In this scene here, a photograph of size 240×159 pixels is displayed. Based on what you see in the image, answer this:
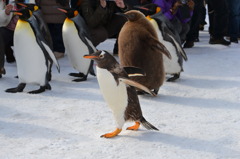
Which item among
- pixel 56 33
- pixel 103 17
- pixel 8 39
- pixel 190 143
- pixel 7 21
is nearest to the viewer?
pixel 190 143

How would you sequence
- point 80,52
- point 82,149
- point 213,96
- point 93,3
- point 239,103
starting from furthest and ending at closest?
point 93,3 < point 80,52 < point 213,96 < point 239,103 < point 82,149

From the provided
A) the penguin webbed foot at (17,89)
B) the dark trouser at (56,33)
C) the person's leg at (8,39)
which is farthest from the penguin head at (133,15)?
the dark trouser at (56,33)

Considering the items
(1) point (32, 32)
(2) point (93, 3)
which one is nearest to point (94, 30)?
(2) point (93, 3)

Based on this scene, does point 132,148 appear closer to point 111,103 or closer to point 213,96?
point 111,103

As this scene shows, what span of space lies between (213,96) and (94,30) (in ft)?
6.56

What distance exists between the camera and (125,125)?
2740 mm

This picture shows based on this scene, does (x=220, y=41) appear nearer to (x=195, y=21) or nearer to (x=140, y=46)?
(x=195, y=21)

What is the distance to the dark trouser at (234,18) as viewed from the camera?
251 inches

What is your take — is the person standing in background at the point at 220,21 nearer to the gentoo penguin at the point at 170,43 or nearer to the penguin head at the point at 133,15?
the gentoo penguin at the point at 170,43

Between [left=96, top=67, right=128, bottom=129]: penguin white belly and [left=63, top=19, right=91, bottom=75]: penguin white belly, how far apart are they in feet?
5.22

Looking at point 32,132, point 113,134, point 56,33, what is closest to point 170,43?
point 113,134

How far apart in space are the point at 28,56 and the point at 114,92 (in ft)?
4.58

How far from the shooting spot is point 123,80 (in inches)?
93.3

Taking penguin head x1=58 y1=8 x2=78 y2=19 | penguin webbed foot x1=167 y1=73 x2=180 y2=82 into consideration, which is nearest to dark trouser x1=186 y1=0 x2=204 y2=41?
penguin webbed foot x1=167 y1=73 x2=180 y2=82
